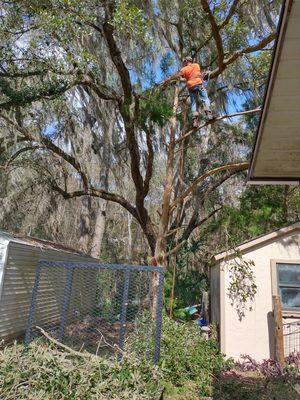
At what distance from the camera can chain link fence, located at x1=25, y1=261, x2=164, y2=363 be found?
5.58 meters

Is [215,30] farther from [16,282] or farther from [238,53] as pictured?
[16,282]

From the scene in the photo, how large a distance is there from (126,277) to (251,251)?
11.9ft

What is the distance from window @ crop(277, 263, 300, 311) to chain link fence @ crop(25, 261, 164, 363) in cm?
280

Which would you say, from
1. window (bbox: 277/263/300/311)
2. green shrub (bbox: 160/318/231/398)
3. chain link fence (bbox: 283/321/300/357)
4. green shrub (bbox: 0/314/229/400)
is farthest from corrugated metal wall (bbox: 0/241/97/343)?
chain link fence (bbox: 283/321/300/357)

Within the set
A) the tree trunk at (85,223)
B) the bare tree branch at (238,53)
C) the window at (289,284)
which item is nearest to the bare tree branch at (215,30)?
the bare tree branch at (238,53)

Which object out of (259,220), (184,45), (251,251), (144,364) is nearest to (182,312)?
(251,251)

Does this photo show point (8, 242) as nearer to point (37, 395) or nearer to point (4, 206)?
point (37, 395)

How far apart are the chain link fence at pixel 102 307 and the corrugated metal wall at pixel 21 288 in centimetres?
4

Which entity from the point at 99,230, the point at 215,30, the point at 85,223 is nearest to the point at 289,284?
the point at 215,30

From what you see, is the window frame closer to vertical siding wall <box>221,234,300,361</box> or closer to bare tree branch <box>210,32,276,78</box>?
vertical siding wall <box>221,234,300,361</box>

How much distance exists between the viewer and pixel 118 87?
416 inches

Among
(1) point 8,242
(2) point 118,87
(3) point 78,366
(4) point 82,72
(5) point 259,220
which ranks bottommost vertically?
(3) point 78,366

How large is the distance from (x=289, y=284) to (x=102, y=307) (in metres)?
4.42

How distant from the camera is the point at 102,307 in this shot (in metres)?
9.48
